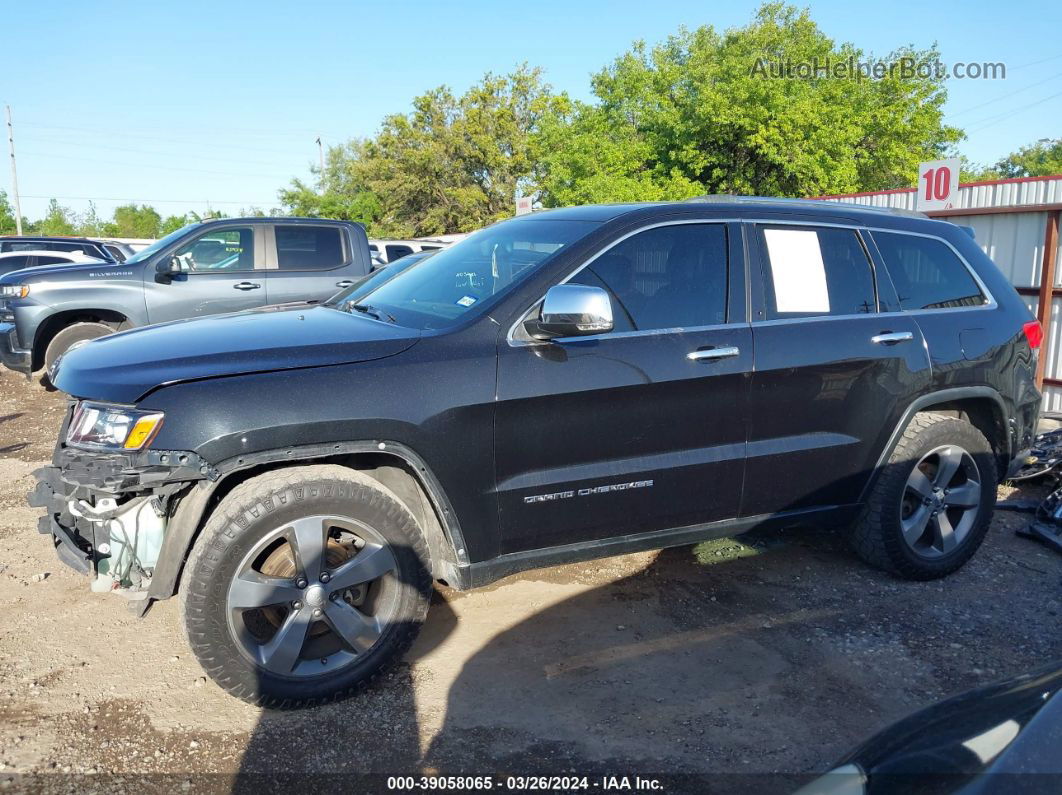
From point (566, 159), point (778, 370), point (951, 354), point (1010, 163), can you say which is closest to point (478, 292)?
point (778, 370)

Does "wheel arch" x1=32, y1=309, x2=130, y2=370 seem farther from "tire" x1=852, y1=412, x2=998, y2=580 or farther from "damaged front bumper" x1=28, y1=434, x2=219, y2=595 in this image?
"tire" x1=852, y1=412, x2=998, y2=580

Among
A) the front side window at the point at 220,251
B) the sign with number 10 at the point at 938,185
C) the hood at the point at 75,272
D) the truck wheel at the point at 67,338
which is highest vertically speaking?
the sign with number 10 at the point at 938,185

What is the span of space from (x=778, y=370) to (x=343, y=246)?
265 inches

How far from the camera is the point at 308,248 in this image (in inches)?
370

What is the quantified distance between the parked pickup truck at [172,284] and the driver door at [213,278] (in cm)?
1

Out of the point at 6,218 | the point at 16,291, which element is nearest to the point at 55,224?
the point at 6,218

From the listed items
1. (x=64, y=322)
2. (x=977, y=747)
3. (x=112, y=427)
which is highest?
(x=112, y=427)

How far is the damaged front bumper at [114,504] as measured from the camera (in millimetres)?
2973

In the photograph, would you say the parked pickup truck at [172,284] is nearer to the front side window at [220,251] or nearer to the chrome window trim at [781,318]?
the front side window at [220,251]

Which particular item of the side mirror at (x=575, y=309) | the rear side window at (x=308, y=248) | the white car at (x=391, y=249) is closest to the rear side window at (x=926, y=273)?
the side mirror at (x=575, y=309)

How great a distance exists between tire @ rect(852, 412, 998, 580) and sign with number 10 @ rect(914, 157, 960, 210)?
5.71 metres

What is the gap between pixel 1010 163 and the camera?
7019 cm

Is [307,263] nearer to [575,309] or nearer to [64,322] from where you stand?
[64,322]

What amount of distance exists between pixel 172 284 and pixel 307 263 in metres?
1.41
